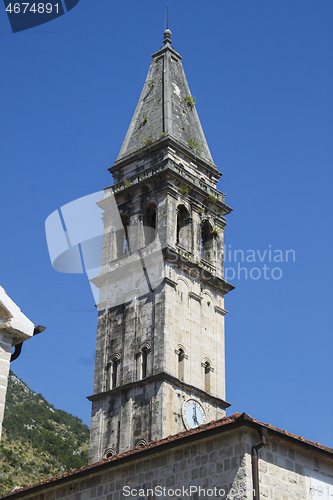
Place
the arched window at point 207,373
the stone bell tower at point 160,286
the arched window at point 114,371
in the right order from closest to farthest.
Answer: the stone bell tower at point 160,286 → the arched window at point 114,371 → the arched window at point 207,373

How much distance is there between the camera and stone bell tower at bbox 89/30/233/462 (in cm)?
3225

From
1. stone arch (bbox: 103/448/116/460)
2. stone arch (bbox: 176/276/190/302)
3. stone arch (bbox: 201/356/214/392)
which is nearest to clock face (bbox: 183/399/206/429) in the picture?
stone arch (bbox: 201/356/214/392)

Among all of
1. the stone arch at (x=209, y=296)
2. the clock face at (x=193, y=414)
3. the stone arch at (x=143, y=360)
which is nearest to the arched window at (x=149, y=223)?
the stone arch at (x=209, y=296)

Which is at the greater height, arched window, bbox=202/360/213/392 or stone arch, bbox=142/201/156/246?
stone arch, bbox=142/201/156/246

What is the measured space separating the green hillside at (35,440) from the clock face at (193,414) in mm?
18057

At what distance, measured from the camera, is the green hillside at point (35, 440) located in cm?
5009

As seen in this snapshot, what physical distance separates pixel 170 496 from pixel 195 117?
2852cm

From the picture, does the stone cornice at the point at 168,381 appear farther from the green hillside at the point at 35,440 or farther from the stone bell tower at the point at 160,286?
the green hillside at the point at 35,440

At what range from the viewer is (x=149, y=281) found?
114 ft

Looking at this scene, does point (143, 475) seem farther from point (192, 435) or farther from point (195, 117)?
point (195, 117)

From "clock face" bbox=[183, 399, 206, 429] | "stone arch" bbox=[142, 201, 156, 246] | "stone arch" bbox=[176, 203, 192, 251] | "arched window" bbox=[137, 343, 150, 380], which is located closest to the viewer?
"clock face" bbox=[183, 399, 206, 429]

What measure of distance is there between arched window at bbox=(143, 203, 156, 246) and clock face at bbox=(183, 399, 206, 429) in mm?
8301

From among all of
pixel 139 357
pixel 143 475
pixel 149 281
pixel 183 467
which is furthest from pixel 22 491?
pixel 149 281

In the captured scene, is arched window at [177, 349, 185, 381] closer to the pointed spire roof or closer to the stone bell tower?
the stone bell tower
